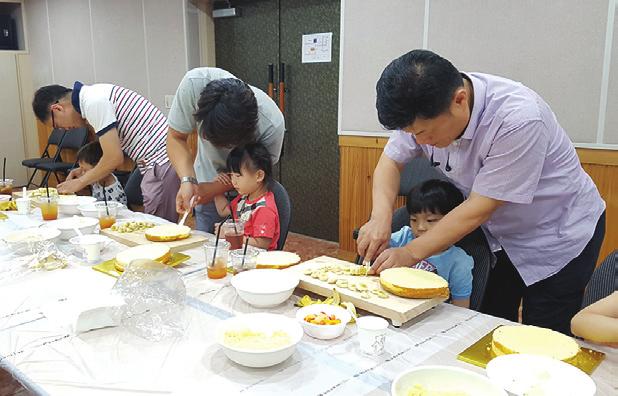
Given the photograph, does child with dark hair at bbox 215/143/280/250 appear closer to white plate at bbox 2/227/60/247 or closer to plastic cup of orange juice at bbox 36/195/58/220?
white plate at bbox 2/227/60/247

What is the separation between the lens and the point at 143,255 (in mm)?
1541

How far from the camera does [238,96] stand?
1812 mm

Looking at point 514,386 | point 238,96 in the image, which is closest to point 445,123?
point 514,386

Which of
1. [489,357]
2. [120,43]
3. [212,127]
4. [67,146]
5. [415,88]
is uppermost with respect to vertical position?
[120,43]

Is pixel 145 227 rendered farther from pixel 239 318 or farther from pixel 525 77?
pixel 525 77

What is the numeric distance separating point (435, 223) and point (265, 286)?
600 millimetres

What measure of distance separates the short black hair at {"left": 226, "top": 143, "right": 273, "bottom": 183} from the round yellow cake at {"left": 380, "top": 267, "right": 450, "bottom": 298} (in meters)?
0.85

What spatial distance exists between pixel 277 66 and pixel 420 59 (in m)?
3.03

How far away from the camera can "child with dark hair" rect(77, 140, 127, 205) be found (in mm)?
2818

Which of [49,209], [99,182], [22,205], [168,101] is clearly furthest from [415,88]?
[168,101]

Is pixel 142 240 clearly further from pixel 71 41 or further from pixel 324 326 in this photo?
pixel 71 41

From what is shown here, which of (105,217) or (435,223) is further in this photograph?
(105,217)

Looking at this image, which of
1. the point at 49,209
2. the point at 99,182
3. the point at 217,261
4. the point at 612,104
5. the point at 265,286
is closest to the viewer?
the point at 265,286

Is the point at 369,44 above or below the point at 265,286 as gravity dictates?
above
